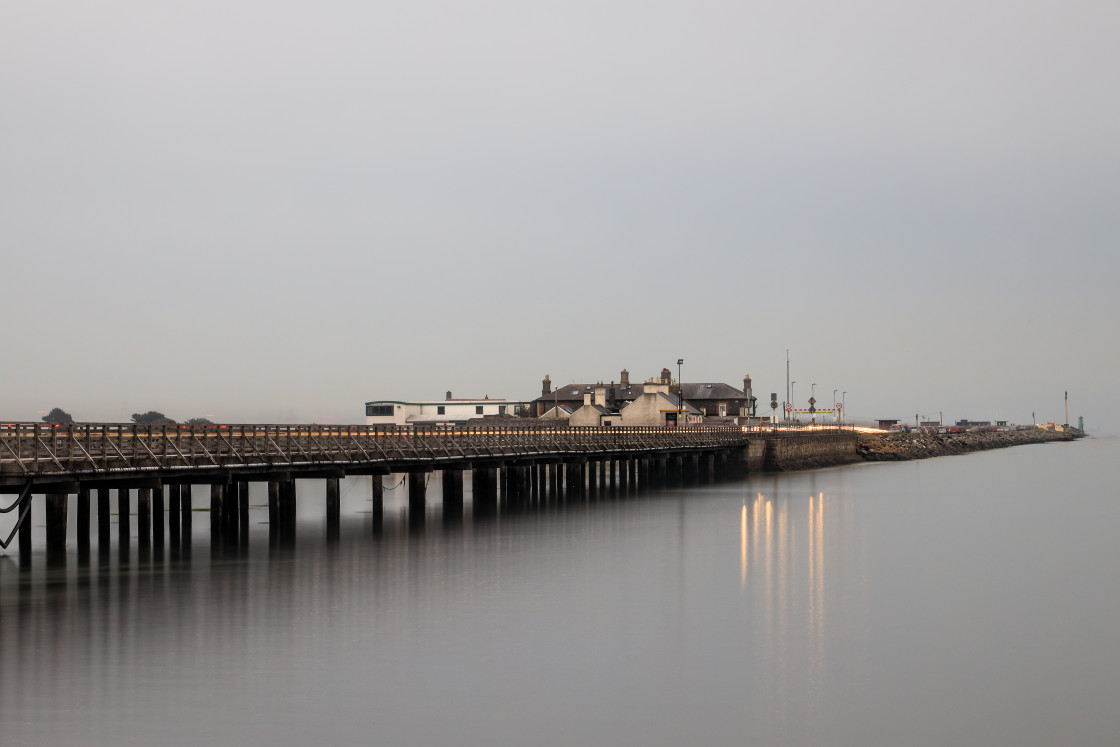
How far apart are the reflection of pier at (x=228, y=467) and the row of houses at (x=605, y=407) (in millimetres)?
37276

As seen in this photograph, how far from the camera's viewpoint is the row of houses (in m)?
119

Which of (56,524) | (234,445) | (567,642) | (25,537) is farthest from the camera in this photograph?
(234,445)

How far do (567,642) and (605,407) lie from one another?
99726mm

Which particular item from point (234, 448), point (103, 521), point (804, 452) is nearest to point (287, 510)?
point (234, 448)

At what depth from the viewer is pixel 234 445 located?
44062mm

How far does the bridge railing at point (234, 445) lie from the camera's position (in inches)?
1427

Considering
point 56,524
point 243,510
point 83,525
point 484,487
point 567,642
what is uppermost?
point 56,524

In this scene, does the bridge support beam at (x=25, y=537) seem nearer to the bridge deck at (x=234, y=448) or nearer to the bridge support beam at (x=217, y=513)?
the bridge deck at (x=234, y=448)

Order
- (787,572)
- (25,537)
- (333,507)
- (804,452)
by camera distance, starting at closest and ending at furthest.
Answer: (25,537) → (787,572) → (333,507) → (804,452)

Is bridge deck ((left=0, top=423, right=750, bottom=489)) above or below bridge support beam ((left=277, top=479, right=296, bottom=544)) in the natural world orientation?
above

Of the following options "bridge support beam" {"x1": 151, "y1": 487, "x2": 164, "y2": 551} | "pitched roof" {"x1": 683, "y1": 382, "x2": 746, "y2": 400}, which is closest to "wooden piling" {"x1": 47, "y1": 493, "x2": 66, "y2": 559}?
"bridge support beam" {"x1": 151, "y1": 487, "x2": 164, "y2": 551}

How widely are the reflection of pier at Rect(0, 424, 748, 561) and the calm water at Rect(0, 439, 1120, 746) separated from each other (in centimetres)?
171

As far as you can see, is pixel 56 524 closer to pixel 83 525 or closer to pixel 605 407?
pixel 83 525

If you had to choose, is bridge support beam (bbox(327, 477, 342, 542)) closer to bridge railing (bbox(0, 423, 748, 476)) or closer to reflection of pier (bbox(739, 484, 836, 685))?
bridge railing (bbox(0, 423, 748, 476))
